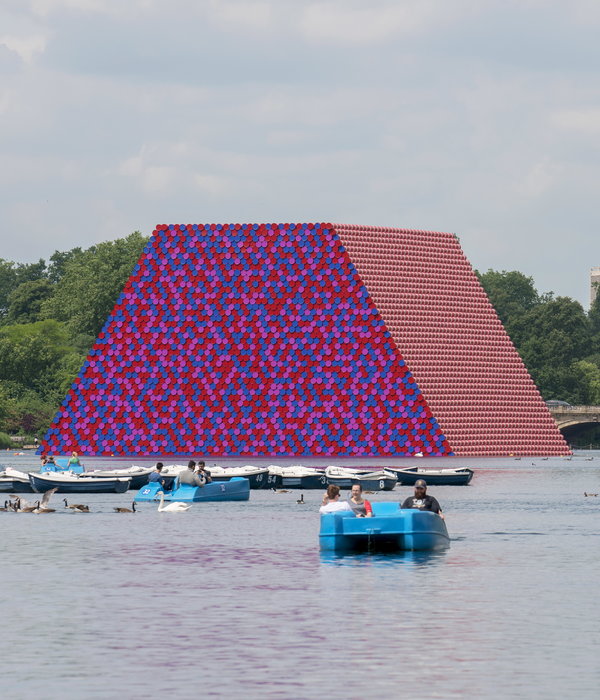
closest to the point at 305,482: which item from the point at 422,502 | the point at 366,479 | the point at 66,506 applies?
the point at 366,479

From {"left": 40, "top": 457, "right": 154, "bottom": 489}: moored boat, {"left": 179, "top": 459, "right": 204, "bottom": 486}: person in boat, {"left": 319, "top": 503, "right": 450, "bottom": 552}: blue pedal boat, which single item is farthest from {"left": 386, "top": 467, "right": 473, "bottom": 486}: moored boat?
{"left": 319, "top": 503, "right": 450, "bottom": 552}: blue pedal boat

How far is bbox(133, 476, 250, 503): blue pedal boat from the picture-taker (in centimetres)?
7981

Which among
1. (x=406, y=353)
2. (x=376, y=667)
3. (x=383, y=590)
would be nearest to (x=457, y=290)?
(x=406, y=353)

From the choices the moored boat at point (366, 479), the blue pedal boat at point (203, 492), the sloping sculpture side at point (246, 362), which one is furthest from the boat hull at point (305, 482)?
the sloping sculpture side at point (246, 362)

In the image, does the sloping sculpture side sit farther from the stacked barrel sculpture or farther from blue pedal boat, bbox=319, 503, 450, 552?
blue pedal boat, bbox=319, 503, 450, 552

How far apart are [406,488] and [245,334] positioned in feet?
150

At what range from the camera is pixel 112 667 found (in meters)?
28.8

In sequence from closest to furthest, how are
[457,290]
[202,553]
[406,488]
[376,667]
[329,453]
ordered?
[376,667]
[202,553]
[406,488]
[329,453]
[457,290]

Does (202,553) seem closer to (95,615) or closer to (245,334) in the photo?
(95,615)

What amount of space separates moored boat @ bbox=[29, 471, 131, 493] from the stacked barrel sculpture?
53408 millimetres

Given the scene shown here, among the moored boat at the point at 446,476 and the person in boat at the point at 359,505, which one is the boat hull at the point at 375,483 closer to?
the moored boat at the point at 446,476

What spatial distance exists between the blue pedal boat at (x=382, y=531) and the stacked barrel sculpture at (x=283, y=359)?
9093cm

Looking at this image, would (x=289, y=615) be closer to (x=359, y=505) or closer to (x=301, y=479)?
(x=359, y=505)

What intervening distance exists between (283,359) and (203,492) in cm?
6406
